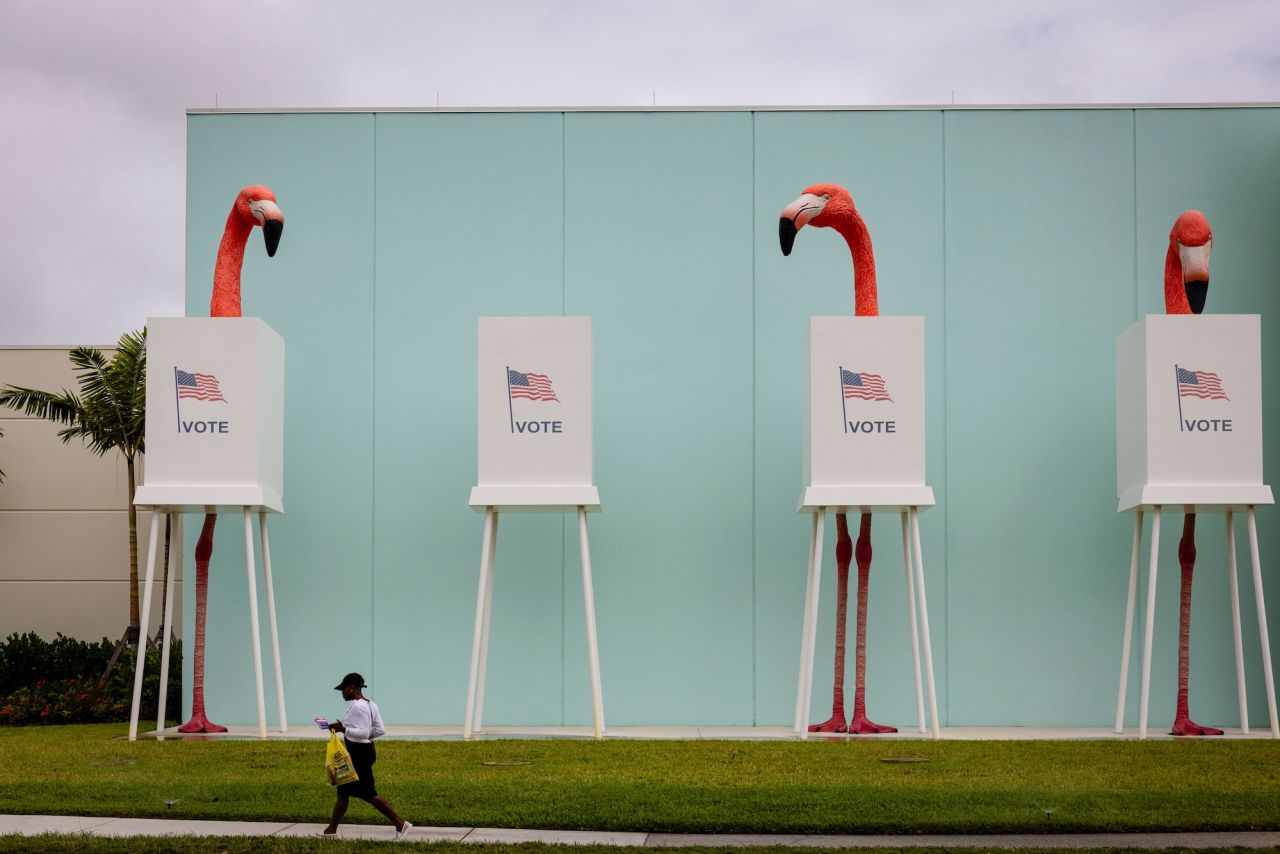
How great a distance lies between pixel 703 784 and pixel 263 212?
20.2ft

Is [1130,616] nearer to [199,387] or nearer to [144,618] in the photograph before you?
[199,387]

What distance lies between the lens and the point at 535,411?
1211 centimetres

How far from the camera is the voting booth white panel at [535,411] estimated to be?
12.1m

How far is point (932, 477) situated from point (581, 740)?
160 inches

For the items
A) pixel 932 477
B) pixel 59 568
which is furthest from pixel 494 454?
pixel 59 568

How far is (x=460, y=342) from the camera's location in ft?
45.2

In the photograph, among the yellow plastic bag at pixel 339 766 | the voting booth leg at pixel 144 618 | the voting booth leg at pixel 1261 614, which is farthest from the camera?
the voting booth leg at pixel 1261 614

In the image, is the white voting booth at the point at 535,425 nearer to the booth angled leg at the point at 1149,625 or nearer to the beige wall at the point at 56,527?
the booth angled leg at the point at 1149,625

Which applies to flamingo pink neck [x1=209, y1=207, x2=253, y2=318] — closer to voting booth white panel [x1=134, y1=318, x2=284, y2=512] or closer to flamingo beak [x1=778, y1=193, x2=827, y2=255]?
voting booth white panel [x1=134, y1=318, x2=284, y2=512]

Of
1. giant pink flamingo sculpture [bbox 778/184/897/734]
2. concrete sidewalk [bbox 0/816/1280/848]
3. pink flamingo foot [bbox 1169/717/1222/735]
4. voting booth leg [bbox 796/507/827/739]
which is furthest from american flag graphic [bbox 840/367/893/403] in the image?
concrete sidewalk [bbox 0/816/1280/848]

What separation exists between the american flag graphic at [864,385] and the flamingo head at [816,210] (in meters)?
1.17

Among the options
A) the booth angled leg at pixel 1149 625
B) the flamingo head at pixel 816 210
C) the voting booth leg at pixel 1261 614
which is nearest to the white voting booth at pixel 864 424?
the flamingo head at pixel 816 210

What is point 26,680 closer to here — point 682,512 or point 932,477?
point 682,512

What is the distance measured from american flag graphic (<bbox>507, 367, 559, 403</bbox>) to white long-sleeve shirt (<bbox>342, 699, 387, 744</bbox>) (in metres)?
4.39
